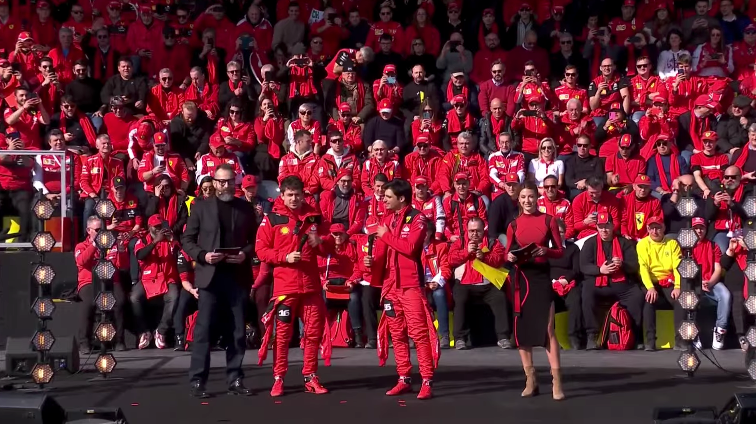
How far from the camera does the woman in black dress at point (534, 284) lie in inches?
Answer: 438

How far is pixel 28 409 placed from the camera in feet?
29.3

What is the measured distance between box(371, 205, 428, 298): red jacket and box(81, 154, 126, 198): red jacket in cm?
672

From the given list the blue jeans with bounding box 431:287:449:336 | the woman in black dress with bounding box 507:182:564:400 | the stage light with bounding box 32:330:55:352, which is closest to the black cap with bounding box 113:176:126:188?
the blue jeans with bounding box 431:287:449:336

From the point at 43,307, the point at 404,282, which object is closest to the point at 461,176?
the point at 404,282

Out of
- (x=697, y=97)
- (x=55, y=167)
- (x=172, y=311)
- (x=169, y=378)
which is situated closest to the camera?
(x=169, y=378)

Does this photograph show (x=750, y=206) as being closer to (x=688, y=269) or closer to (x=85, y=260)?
(x=688, y=269)

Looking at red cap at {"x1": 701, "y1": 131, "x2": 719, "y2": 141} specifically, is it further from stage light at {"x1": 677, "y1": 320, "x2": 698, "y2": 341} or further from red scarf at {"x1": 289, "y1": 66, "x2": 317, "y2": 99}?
red scarf at {"x1": 289, "y1": 66, "x2": 317, "y2": 99}

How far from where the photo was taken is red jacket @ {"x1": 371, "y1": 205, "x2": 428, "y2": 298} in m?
11.2

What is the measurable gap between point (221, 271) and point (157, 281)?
3.94m

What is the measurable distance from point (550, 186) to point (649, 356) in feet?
9.46

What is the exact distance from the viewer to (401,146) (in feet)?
60.1

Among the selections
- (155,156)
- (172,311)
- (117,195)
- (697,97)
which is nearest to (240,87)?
(155,156)

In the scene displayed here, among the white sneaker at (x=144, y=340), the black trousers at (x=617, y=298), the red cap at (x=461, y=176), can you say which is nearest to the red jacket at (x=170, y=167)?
the white sneaker at (x=144, y=340)

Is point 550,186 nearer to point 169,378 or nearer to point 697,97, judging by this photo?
point 697,97
